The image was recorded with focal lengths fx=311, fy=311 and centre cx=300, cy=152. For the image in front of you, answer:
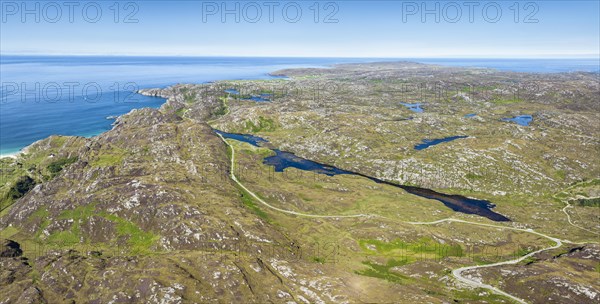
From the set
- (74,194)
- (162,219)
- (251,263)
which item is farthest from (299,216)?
(74,194)

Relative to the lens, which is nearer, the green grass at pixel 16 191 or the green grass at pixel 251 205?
the green grass at pixel 251 205

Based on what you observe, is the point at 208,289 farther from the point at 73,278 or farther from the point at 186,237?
the point at 73,278

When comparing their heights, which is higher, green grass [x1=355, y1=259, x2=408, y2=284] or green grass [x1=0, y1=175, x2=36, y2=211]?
green grass [x1=0, y1=175, x2=36, y2=211]

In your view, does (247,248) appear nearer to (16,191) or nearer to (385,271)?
(385,271)

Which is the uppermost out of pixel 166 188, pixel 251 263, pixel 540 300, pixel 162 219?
pixel 166 188

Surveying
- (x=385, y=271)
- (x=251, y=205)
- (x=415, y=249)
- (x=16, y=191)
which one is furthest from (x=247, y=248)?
(x=16, y=191)

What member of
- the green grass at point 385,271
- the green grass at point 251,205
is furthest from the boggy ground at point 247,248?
the green grass at point 251,205

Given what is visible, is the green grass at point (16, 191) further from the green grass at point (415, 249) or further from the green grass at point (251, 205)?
the green grass at point (415, 249)

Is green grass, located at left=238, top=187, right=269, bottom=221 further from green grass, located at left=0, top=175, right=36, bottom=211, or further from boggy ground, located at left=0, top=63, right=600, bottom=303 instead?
green grass, located at left=0, top=175, right=36, bottom=211

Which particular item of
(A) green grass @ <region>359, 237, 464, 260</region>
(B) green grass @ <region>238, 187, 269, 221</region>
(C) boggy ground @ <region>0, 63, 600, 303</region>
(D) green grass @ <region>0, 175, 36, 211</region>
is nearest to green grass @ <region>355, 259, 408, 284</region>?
(C) boggy ground @ <region>0, 63, 600, 303</region>

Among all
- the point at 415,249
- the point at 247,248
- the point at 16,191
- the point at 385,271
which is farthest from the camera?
the point at 16,191

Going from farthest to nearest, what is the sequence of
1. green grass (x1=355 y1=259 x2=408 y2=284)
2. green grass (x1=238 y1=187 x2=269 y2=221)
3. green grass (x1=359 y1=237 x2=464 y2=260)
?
green grass (x1=238 y1=187 x2=269 y2=221) < green grass (x1=359 y1=237 x2=464 y2=260) < green grass (x1=355 y1=259 x2=408 y2=284)
